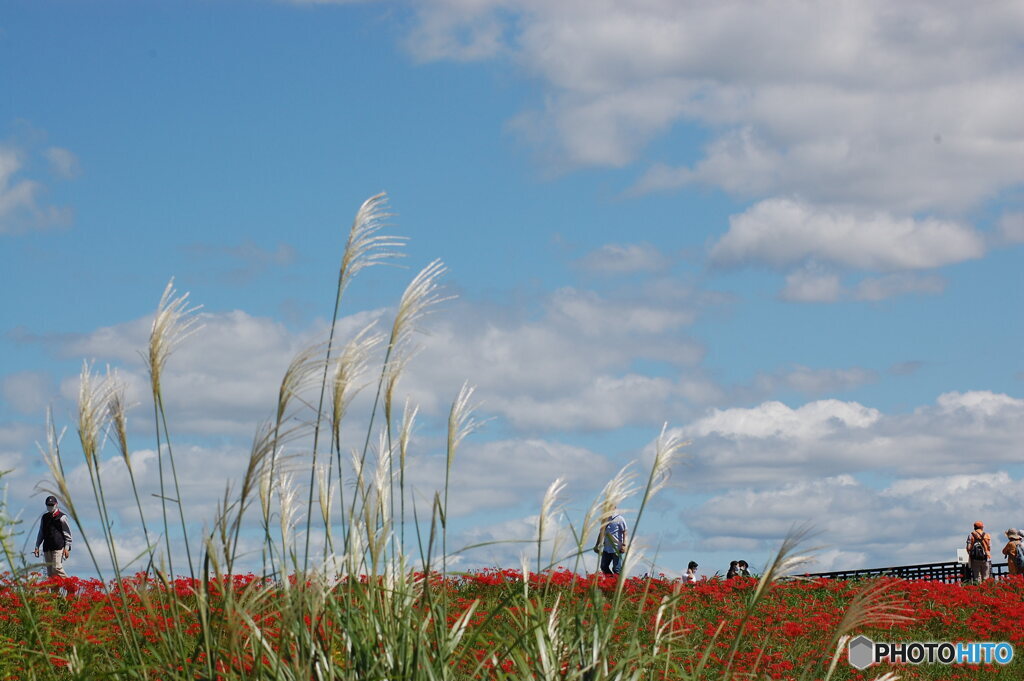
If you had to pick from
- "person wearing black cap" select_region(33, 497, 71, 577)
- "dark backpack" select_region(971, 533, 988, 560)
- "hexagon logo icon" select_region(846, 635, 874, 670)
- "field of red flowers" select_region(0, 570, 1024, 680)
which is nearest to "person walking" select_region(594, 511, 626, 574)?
"field of red flowers" select_region(0, 570, 1024, 680)

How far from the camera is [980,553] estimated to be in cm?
2050

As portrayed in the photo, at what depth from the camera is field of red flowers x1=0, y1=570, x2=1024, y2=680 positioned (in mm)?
4508

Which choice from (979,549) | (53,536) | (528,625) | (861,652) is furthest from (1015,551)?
(528,625)

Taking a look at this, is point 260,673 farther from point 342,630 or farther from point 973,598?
point 973,598

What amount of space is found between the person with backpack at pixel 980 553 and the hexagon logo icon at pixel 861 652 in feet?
32.6

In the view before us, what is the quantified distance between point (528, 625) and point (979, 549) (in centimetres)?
1793

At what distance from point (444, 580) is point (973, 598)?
12.5 metres

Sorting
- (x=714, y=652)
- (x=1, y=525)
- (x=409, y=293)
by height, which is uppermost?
(x=409, y=293)

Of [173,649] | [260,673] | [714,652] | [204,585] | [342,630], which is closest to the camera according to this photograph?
[204,585]

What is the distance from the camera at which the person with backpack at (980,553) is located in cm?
2048

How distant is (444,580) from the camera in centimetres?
460

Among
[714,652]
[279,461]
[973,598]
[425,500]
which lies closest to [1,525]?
[279,461]

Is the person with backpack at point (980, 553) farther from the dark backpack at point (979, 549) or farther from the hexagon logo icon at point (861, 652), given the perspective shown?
the hexagon logo icon at point (861, 652)

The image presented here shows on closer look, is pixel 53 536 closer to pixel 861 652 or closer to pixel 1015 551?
pixel 861 652
